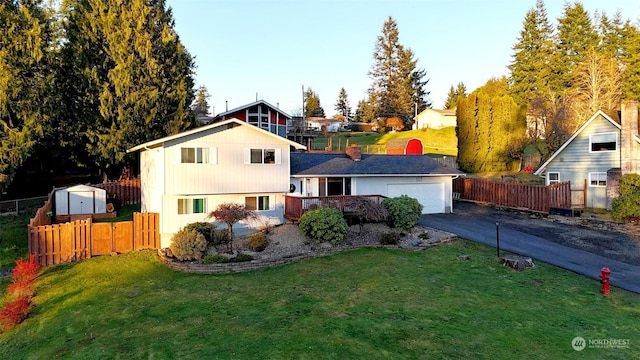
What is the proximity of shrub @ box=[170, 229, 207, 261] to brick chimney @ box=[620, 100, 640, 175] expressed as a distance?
2507cm

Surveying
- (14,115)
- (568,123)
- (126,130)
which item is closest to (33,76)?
(14,115)

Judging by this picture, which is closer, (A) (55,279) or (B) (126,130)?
(A) (55,279)

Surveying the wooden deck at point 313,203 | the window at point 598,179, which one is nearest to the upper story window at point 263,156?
the wooden deck at point 313,203

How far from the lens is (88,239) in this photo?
53.9 ft

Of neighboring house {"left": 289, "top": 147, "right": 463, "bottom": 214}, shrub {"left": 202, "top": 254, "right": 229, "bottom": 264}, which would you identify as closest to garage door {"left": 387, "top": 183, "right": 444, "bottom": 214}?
neighboring house {"left": 289, "top": 147, "right": 463, "bottom": 214}

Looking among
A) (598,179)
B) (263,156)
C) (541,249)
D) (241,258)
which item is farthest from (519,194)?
(241,258)

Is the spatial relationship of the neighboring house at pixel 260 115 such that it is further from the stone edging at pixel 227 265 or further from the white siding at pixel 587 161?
the white siding at pixel 587 161

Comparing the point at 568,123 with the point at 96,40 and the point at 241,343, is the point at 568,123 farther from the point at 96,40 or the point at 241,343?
the point at 96,40

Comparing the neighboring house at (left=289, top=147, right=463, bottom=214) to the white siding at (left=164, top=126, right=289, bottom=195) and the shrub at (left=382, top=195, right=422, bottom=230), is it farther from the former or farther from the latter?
the shrub at (left=382, top=195, right=422, bottom=230)

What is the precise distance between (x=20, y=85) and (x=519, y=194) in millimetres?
32656

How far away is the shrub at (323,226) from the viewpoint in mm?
17672

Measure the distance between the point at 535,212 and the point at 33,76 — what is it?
33.5m

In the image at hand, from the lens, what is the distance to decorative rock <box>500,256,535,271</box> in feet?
47.7

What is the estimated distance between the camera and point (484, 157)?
4112 cm
